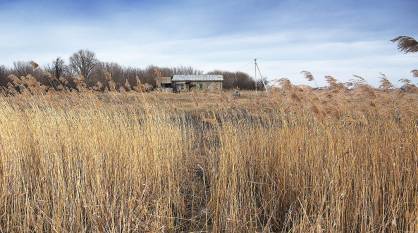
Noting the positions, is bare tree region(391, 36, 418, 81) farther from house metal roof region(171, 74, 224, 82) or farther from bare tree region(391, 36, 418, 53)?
house metal roof region(171, 74, 224, 82)

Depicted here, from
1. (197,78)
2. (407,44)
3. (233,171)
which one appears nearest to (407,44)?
(407,44)

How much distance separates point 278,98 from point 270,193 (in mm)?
1125

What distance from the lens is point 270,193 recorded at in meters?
3.33

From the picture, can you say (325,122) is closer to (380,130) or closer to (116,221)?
(380,130)

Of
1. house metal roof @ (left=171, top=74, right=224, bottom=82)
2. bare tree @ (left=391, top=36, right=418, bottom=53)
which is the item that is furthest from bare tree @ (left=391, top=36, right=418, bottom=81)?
house metal roof @ (left=171, top=74, right=224, bottom=82)

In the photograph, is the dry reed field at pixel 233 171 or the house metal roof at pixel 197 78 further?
the house metal roof at pixel 197 78

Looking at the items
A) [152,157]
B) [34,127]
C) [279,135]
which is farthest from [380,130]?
[34,127]

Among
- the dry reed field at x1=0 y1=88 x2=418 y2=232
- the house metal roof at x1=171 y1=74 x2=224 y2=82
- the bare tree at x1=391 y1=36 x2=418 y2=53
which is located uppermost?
the house metal roof at x1=171 y1=74 x2=224 y2=82

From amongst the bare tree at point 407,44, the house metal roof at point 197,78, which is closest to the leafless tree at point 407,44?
the bare tree at point 407,44

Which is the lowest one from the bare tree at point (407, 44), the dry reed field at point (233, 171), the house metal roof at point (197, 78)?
the dry reed field at point (233, 171)

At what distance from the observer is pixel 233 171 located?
10.1 ft

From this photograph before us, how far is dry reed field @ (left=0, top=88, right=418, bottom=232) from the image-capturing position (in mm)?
2709

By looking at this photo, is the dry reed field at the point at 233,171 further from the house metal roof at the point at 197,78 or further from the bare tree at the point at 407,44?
the house metal roof at the point at 197,78

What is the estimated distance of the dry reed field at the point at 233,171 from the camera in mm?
2709
